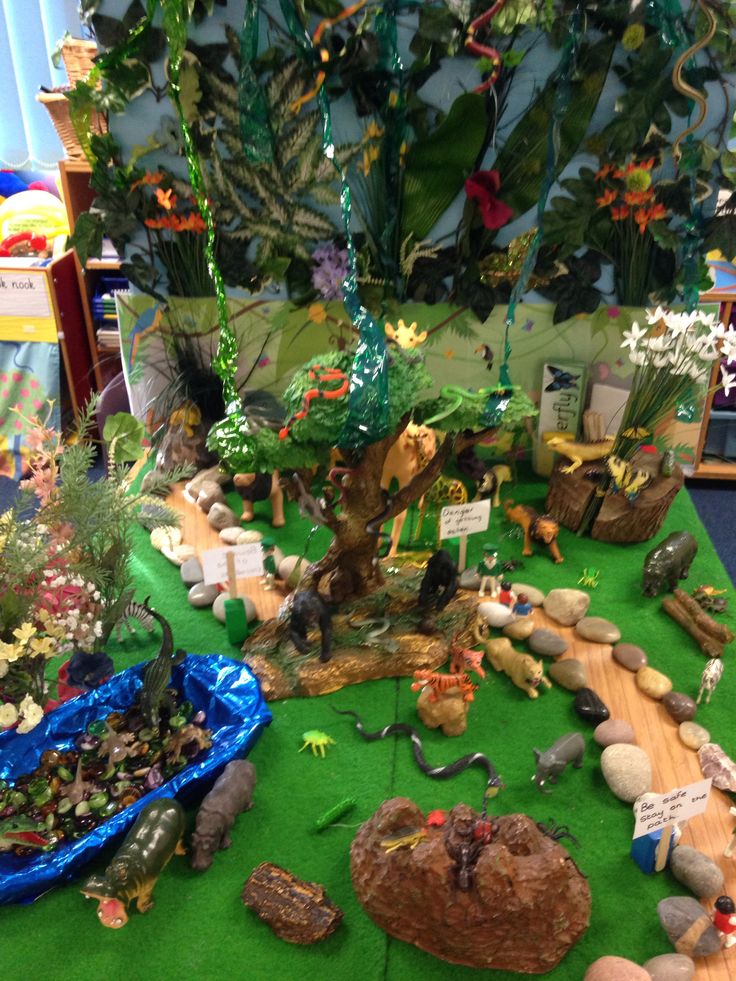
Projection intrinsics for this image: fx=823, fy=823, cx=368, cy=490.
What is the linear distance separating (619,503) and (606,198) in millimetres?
1120

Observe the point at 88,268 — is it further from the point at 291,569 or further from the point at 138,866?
the point at 138,866

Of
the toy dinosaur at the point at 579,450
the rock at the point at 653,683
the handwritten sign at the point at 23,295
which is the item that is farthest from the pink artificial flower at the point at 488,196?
the handwritten sign at the point at 23,295

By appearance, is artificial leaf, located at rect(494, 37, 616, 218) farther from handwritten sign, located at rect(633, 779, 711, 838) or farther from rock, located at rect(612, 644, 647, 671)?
handwritten sign, located at rect(633, 779, 711, 838)

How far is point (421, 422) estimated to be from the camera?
2.32 m

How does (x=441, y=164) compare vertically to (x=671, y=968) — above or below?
above

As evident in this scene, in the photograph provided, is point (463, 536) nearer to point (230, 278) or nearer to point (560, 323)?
point (560, 323)

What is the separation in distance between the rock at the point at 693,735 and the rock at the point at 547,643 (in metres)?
0.41

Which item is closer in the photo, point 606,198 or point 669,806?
point 669,806

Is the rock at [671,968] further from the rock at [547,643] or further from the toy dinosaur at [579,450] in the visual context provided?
the toy dinosaur at [579,450]

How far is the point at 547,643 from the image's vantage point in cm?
249

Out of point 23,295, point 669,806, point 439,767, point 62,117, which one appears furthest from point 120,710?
point 62,117

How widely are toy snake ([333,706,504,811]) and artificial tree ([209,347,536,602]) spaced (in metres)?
0.46

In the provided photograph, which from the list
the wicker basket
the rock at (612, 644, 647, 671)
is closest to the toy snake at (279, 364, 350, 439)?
the rock at (612, 644, 647, 671)

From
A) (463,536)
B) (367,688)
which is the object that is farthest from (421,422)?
(367,688)
